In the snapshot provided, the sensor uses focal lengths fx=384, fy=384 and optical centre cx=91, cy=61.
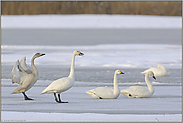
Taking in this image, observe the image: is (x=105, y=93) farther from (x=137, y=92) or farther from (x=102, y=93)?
(x=137, y=92)

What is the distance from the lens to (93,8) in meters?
23.3

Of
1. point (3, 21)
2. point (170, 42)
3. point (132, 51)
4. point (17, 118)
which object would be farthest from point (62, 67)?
point (3, 21)

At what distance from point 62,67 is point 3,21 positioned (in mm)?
11379

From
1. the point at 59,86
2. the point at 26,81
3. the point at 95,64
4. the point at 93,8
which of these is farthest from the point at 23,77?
the point at 93,8

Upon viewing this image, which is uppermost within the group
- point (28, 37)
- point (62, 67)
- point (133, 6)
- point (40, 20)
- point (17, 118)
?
point (133, 6)

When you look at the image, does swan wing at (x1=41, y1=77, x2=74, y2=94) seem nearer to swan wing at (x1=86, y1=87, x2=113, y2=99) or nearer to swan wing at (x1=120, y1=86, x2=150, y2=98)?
swan wing at (x1=86, y1=87, x2=113, y2=99)

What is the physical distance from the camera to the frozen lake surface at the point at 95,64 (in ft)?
15.4

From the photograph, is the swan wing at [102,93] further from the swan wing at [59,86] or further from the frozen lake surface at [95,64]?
the swan wing at [59,86]

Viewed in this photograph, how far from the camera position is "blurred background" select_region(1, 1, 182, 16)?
74.7ft

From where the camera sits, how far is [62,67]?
32.7 ft

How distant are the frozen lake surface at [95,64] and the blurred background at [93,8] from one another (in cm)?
137

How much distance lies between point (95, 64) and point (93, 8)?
1325 cm

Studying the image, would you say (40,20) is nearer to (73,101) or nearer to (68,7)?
(68,7)

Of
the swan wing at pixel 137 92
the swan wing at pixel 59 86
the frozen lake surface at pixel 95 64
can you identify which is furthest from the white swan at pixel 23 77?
the swan wing at pixel 137 92
